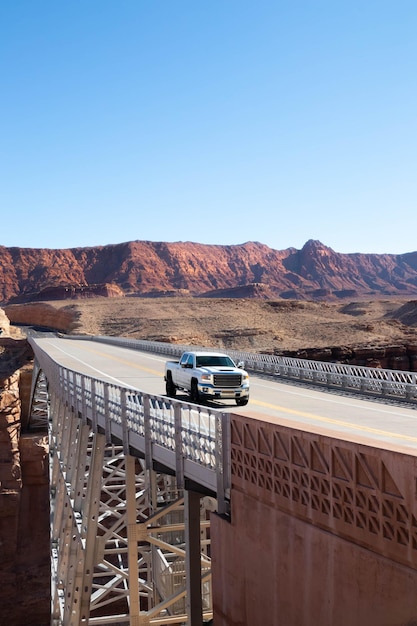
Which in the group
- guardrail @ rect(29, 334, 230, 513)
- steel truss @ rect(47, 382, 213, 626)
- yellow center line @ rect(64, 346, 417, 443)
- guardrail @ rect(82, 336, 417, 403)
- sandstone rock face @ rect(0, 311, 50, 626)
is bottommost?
sandstone rock face @ rect(0, 311, 50, 626)

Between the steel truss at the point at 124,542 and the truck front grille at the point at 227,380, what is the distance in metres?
3.04

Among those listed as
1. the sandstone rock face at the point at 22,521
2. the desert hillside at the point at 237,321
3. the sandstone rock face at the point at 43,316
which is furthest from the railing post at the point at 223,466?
the sandstone rock face at the point at 43,316

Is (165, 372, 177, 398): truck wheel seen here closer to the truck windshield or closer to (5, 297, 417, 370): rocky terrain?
the truck windshield

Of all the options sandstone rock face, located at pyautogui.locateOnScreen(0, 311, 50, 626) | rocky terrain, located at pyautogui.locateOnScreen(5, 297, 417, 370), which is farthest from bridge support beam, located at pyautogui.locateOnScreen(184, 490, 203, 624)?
rocky terrain, located at pyautogui.locateOnScreen(5, 297, 417, 370)

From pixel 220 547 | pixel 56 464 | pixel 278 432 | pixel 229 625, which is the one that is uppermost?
pixel 278 432

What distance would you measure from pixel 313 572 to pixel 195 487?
3.40m

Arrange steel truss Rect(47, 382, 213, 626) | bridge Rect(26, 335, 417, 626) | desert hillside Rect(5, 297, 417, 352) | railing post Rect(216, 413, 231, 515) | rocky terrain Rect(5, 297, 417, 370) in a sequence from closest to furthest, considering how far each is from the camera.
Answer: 1. bridge Rect(26, 335, 417, 626)
2. railing post Rect(216, 413, 231, 515)
3. steel truss Rect(47, 382, 213, 626)
4. rocky terrain Rect(5, 297, 417, 370)
5. desert hillside Rect(5, 297, 417, 352)

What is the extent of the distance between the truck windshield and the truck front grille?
1.25m

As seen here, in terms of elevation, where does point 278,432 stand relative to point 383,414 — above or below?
above

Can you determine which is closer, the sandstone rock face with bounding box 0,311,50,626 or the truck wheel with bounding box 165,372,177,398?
the truck wheel with bounding box 165,372,177,398

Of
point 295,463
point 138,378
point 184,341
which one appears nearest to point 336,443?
point 295,463

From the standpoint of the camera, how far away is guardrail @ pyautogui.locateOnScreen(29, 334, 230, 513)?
9.26 metres

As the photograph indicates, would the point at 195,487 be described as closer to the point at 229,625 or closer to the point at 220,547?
the point at 220,547

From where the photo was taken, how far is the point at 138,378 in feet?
93.5
